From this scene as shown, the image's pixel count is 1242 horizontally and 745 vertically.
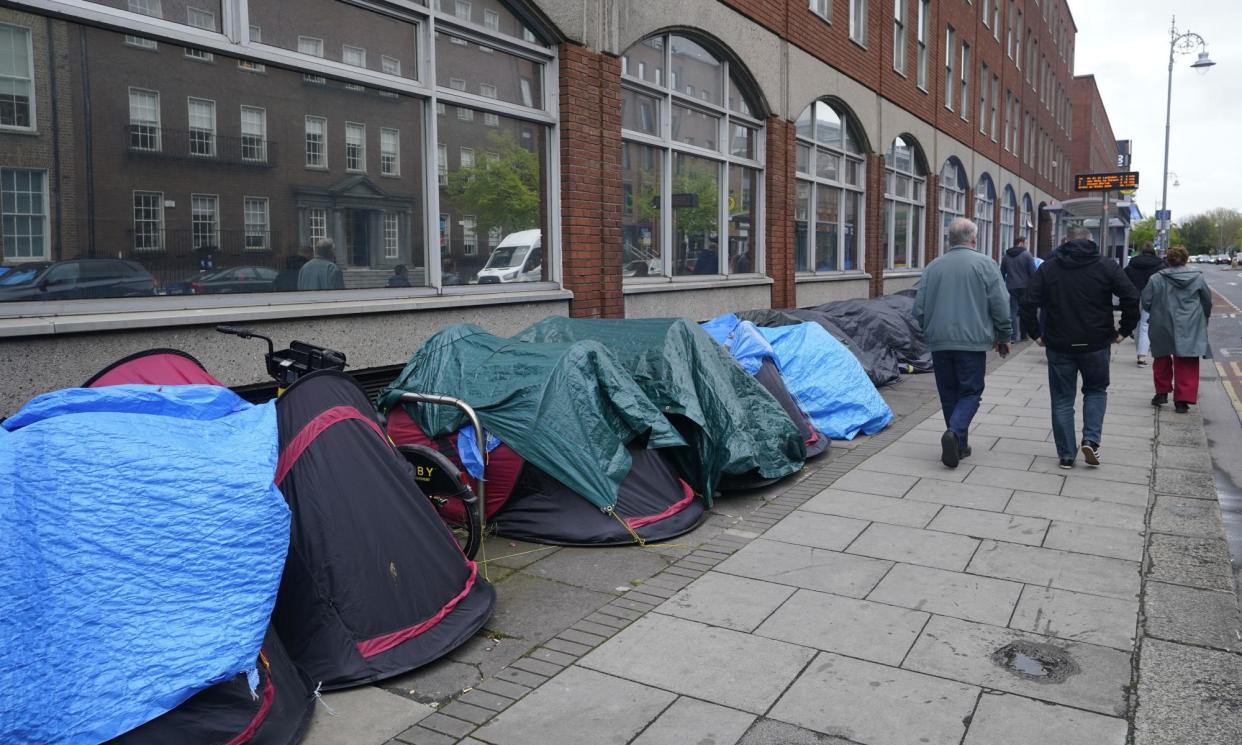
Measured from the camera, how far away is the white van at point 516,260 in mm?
8469

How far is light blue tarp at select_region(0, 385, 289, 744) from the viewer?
2.94m

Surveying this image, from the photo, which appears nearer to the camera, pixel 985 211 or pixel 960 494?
pixel 960 494

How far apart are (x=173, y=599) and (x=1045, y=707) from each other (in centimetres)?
311

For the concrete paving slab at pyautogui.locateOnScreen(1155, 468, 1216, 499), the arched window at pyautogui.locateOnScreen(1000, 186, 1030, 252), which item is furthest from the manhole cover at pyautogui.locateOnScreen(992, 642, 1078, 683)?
the arched window at pyautogui.locateOnScreen(1000, 186, 1030, 252)

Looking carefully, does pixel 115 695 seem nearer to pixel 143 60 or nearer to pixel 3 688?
pixel 3 688

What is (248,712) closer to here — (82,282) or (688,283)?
(82,282)

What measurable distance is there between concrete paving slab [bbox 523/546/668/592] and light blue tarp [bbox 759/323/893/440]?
381cm

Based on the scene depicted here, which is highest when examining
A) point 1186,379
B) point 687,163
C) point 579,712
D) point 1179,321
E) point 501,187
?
point 687,163

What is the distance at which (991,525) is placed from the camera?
6.15m

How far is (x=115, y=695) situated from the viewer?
296 cm

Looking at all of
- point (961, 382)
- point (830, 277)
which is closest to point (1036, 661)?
point (961, 382)

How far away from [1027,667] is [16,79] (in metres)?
5.63

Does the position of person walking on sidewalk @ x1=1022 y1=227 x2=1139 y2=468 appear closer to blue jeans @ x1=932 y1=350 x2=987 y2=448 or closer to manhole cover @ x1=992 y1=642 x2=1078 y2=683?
blue jeans @ x1=932 y1=350 x2=987 y2=448

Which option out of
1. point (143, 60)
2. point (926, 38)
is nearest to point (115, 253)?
point (143, 60)
